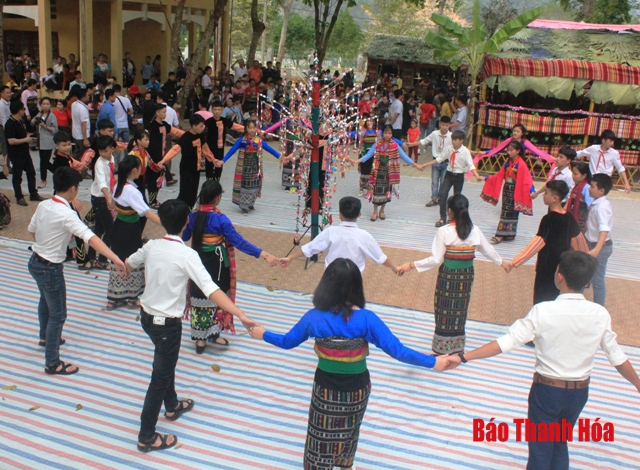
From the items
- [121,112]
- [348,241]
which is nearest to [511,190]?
[348,241]

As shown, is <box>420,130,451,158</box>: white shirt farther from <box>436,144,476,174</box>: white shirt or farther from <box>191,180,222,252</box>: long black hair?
<box>191,180,222,252</box>: long black hair

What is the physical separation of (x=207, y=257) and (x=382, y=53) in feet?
73.2

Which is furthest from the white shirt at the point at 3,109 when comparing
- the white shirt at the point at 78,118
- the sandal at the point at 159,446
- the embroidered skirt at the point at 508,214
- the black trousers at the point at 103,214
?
the sandal at the point at 159,446

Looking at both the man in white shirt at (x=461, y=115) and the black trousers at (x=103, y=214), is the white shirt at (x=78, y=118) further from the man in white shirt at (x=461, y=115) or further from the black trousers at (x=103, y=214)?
the man in white shirt at (x=461, y=115)

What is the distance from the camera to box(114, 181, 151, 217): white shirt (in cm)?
550

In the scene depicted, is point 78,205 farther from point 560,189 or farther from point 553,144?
point 553,144

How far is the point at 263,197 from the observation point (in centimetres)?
1065

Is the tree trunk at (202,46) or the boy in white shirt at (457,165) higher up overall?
the tree trunk at (202,46)

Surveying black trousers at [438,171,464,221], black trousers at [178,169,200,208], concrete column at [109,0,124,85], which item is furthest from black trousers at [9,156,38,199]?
concrete column at [109,0,124,85]

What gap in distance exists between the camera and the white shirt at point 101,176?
6172 mm

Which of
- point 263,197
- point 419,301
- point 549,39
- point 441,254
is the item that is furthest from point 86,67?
point 441,254

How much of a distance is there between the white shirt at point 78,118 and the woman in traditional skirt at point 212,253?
20.9 ft

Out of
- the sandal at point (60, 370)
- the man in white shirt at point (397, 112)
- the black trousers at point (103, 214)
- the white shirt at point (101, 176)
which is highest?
the man in white shirt at point (397, 112)

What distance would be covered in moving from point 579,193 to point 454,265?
2.38m
